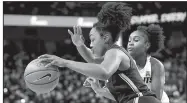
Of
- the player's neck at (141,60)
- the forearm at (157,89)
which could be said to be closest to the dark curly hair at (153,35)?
the player's neck at (141,60)

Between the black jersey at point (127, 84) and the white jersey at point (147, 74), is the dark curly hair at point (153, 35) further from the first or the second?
the black jersey at point (127, 84)

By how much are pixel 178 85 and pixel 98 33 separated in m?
6.01

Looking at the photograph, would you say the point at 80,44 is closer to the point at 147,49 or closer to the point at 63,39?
the point at 147,49

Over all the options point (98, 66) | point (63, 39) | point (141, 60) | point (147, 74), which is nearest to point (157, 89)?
point (147, 74)

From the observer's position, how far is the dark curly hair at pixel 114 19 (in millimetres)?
2871

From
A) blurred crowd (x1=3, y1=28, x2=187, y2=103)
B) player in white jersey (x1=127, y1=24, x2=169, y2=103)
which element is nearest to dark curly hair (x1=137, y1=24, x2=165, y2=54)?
player in white jersey (x1=127, y1=24, x2=169, y2=103)

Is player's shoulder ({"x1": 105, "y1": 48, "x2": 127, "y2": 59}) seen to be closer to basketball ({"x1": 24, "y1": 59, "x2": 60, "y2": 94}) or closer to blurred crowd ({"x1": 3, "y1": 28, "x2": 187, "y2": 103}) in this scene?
basketball ({"x1": 24, "y1": 59, "x2": 60, "y2": 94})

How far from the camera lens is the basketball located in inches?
121

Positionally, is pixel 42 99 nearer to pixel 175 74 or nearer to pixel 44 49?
pixel 44 49

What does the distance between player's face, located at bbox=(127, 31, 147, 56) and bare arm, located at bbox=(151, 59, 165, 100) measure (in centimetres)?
24

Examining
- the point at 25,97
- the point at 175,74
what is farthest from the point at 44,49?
the point at 175,74

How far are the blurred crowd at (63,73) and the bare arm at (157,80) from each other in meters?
4.36

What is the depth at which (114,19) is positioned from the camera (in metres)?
2.88

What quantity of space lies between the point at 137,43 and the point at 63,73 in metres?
4.86
